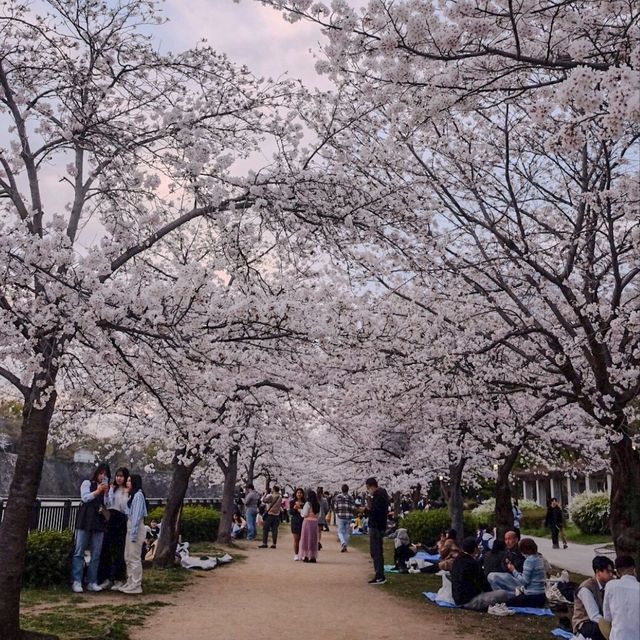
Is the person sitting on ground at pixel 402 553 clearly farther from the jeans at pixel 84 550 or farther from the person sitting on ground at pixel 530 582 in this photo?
the jeans at pixel 84 550

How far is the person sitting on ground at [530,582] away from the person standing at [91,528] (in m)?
Result: 6.03

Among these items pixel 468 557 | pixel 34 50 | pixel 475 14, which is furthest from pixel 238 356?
pixel 475 14

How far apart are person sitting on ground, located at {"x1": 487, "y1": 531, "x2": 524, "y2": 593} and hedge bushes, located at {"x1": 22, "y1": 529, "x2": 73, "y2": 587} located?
631 centimetres

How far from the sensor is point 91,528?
32.9 feet

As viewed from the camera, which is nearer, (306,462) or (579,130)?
(579,130)

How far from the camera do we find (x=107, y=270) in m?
6.98

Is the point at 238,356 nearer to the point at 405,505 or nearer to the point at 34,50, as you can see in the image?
the point at 34,50

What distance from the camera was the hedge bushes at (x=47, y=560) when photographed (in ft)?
32.6

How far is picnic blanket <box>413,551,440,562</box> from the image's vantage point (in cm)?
1490

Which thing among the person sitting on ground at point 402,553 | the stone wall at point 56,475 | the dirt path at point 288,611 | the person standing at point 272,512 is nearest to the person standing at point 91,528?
the dirt path at point 288,611

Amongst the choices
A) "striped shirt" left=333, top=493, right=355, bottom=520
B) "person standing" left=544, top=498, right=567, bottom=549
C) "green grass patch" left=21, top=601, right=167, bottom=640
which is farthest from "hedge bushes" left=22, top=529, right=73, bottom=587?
"person standing" left=544, top=498, right=567, bottom=549

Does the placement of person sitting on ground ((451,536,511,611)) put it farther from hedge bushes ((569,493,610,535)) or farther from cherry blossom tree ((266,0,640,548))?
hedge bushes ((569,493,610,535))

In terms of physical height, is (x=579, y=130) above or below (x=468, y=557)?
above

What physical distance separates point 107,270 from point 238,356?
4059 mm
